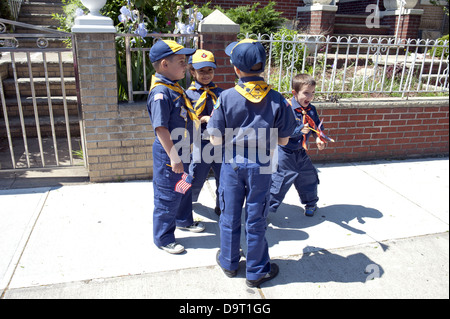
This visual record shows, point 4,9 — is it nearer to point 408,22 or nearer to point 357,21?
point 357,21

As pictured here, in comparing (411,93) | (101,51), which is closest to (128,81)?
(101,51)

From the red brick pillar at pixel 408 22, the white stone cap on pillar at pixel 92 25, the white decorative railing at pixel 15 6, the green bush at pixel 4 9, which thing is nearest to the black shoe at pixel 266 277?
the white stone cap on pillar at pixel 92 25

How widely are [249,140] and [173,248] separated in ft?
3.88

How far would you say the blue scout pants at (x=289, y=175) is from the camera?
3461 mm

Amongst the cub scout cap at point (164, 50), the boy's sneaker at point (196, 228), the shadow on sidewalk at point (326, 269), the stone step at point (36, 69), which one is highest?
the cub scout cap at point (164, 50)

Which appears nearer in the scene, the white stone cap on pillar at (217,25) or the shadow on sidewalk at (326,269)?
the shadow on sidewalk at (326,269)

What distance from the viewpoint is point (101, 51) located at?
3898 millimetres

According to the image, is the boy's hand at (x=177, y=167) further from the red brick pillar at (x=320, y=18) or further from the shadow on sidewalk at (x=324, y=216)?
the red brick pillar at (x=320, y=18)

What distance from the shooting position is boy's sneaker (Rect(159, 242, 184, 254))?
3055 millimetres

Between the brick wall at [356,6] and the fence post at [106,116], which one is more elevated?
the brick wall at [356,6]

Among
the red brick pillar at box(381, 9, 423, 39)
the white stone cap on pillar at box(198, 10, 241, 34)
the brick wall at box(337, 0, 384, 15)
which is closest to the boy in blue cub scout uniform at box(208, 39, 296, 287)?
the white stone cap on pillar at box(198, 10, 241, 34)

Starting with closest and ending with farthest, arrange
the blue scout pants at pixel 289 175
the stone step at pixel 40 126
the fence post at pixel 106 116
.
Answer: the blue scout pants at pixel 289 175
the fence post at pixel 106 116
the stone step at pixel 40 126

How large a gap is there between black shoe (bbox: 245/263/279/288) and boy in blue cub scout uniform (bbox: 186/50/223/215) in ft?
3.39
